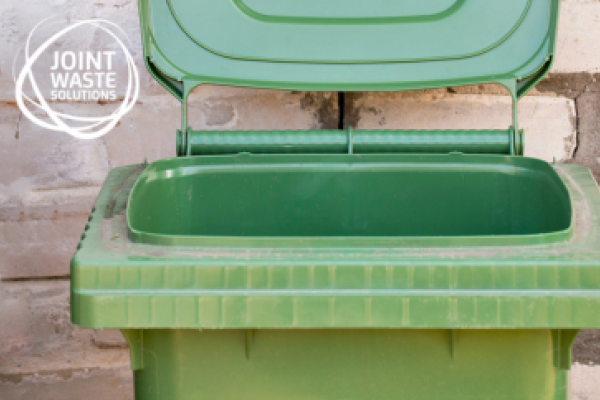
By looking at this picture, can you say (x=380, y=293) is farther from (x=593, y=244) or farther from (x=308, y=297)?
(x=593, y=244)

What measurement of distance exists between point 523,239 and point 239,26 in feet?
3.18

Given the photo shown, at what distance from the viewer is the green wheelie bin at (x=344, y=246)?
950 millimetres

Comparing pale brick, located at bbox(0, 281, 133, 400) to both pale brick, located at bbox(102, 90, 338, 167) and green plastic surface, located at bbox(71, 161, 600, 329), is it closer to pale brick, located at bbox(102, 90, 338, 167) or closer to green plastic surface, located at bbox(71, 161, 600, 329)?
pale brick, located at bbox(102, 90, 338, 167)

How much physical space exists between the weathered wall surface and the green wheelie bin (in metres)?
0.30

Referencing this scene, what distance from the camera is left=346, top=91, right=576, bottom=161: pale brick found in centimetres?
196

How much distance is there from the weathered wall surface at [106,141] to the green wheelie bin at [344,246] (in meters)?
0.30

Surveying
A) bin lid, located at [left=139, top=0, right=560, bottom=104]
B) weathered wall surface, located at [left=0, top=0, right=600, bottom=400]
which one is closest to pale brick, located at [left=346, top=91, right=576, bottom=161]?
weathered wall surface, located at [left=0, top=0, right=600, bottom=400]

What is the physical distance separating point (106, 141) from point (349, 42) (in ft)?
2.68

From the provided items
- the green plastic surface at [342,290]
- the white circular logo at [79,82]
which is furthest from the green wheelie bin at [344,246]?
the white circular logo at [79,82]

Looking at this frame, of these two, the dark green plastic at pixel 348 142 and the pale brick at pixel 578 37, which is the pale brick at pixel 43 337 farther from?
the pale brick at pixel 578 37

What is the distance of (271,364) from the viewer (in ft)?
3.49

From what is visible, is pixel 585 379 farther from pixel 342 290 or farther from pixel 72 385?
pixel 72 385

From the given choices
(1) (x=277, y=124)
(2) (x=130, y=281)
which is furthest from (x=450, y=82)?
(2) (x=130, y=281)

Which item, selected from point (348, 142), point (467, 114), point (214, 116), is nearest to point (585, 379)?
point (467, 114)
